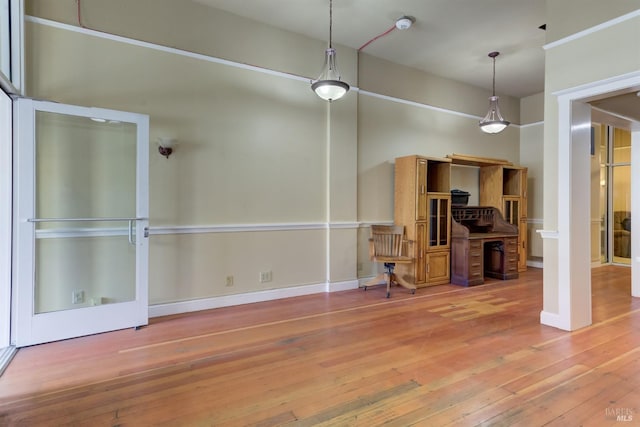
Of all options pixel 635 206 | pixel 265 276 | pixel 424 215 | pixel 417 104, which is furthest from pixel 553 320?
pixel 417 104

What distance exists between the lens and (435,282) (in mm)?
5258

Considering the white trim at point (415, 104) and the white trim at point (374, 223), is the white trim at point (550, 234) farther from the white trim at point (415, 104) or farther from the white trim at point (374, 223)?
the white trim at point (415, 104)

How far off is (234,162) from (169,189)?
81cm

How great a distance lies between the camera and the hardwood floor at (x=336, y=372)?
1.98 m

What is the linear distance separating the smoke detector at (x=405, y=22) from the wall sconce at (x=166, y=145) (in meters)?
3.00

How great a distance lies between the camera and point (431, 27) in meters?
4.38

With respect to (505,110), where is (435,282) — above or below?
below

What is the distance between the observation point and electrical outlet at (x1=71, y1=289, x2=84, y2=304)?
10.5 feet

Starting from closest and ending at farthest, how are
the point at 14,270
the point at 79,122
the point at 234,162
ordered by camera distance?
the point at 14,270
the point at 79,122
the point at 234,162

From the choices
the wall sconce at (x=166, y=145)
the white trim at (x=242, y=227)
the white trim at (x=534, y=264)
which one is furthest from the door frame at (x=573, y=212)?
the wall sconce at (x=166, y=145)

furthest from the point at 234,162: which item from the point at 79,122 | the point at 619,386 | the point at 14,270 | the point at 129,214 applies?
the point at 619,386

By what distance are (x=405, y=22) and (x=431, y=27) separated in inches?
18.1

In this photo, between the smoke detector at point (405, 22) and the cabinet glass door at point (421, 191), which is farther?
the cabinet glass door at point (421, 191)

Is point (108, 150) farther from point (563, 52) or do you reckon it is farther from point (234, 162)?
point (563, 52)
